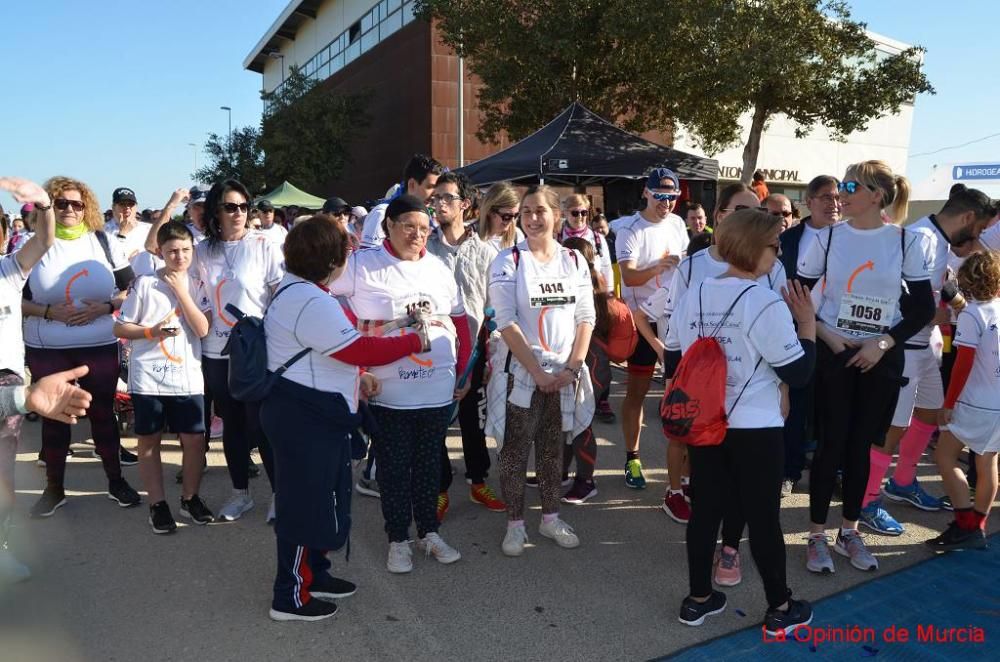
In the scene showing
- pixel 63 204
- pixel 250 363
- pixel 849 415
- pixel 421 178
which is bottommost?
pixel 849 415

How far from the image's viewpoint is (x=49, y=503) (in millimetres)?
4449

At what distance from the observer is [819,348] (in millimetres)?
3625

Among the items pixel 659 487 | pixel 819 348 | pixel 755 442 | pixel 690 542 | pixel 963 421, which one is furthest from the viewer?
pixel 659 487

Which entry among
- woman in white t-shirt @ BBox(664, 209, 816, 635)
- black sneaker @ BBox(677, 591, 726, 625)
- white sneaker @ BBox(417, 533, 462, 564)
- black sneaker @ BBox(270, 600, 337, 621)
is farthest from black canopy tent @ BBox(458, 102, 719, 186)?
black sneaker @ BBox(270, 600, 337, 621)

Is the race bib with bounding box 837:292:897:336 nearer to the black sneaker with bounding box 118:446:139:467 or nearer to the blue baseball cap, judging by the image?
the blue baseball cap

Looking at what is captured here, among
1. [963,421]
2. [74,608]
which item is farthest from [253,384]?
[963,421]

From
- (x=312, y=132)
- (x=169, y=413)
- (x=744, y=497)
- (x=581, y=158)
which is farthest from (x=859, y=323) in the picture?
(x=312, y=132)

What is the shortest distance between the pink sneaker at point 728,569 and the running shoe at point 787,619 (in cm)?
43

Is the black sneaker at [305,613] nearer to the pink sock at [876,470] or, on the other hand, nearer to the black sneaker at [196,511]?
the black sneaker at [196,511]

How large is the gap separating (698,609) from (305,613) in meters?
1.73

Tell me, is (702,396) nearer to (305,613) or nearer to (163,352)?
(305,613)

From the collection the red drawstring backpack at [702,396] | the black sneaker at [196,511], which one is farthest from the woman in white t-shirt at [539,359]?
the black sneaker at [196,511]

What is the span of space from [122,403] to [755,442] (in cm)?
538

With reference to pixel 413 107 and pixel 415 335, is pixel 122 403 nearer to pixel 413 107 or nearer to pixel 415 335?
pixel 415 335
